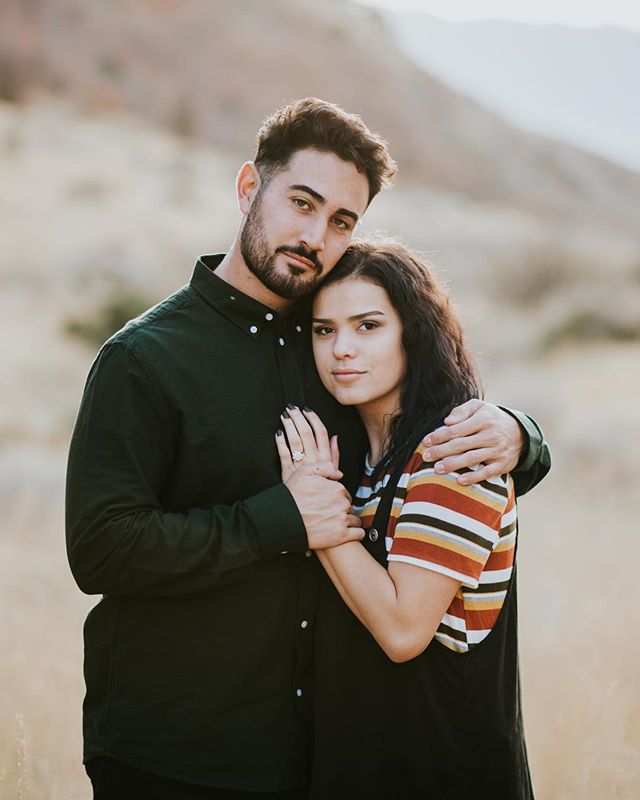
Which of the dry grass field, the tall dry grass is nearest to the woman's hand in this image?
the dry grass field

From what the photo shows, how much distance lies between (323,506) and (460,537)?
1.27ft

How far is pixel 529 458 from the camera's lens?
2713 mm

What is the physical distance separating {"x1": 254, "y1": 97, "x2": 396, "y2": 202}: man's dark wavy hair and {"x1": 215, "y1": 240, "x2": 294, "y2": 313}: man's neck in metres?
0.29

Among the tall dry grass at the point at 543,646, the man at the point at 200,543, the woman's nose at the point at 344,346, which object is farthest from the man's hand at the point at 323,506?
the tall dry grass at the point at 543,646

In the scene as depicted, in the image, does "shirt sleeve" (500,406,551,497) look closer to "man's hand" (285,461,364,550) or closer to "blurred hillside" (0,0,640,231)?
"man's hand" (285,461,364,550)

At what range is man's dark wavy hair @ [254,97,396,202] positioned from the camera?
9.50ft

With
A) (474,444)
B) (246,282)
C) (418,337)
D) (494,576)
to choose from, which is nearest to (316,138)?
(246,282)

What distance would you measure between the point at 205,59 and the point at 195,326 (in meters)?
40.9

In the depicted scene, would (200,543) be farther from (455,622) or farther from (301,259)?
(301,259)

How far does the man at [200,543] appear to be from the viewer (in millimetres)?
2410

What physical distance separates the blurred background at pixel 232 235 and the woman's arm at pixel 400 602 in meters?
1.07

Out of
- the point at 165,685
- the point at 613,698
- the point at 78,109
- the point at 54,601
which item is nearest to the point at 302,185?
the point at 165,685

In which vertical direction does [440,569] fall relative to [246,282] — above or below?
below

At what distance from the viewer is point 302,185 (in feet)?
9.43
